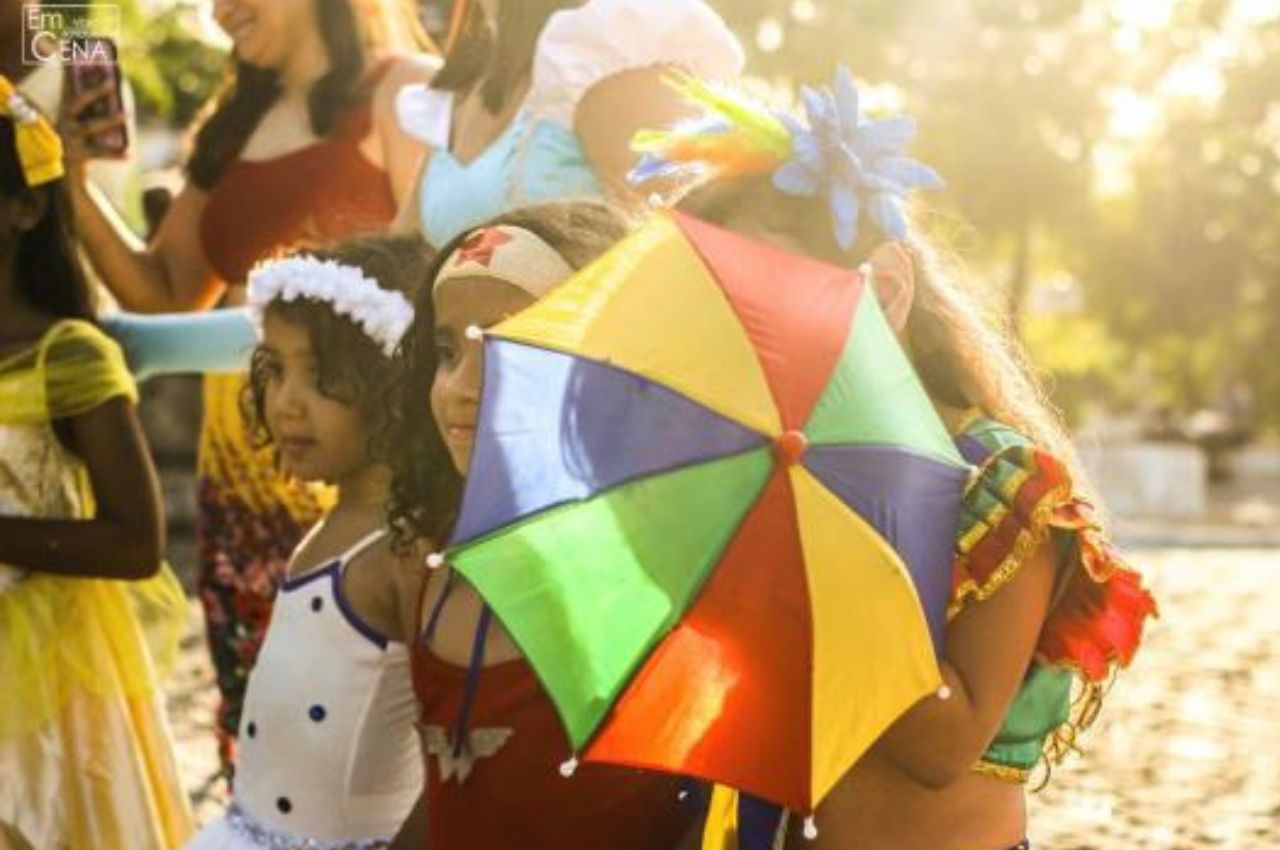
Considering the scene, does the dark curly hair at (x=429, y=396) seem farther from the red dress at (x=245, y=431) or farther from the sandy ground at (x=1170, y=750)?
the sandy ground at (x=1170, y=750)

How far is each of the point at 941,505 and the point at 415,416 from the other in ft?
4.06

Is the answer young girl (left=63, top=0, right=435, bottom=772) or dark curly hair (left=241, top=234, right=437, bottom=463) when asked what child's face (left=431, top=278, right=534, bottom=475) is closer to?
dark curly hair (left=241, top=234, right=437, bottom=463)

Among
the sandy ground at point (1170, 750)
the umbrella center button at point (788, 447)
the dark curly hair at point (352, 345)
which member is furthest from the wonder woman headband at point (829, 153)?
the sandy ground at point (1170, 750)

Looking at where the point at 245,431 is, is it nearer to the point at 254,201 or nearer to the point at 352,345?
the point at 254,201

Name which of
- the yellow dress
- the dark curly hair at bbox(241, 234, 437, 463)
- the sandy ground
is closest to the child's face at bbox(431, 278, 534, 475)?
the dark curly hair at bbox(241, 234, 437, 463)

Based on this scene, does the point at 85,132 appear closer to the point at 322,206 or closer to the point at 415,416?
the point at 322,206

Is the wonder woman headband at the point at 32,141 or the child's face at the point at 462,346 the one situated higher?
the child's face at the point at 462,346

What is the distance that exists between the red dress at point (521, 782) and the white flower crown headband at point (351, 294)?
69 cm

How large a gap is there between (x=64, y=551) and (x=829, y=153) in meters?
1.94

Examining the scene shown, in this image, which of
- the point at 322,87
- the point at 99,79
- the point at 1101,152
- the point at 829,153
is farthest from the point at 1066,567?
the point at 1101,152

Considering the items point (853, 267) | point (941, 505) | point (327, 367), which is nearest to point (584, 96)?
point (327, 367)

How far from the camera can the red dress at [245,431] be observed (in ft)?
15.7

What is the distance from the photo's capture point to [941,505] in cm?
224

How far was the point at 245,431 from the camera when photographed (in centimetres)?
480
